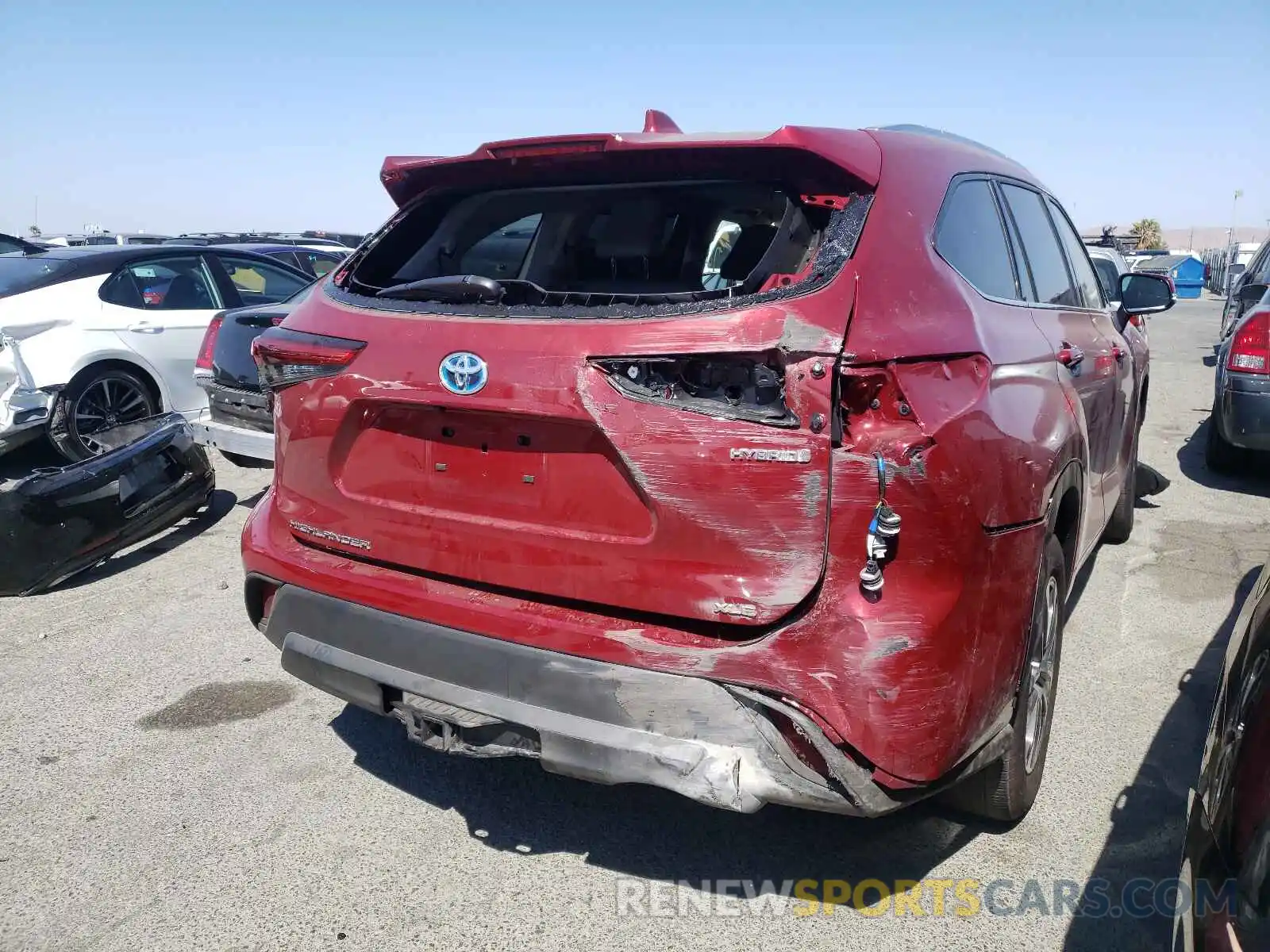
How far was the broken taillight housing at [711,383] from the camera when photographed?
2.08 metres

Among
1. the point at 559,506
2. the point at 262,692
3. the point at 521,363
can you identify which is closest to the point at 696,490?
the point at 559,506

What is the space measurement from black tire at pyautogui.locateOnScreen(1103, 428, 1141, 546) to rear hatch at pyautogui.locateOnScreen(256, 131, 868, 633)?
281 cm

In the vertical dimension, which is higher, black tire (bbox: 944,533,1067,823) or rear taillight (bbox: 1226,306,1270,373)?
black tire (bbox: 944,533,1067,823)

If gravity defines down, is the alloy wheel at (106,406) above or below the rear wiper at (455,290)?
below

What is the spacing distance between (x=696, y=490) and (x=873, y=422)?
1.32ft

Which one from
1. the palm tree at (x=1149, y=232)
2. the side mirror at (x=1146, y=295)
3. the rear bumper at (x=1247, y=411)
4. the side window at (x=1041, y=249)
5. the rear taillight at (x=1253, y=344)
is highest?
the side window at (x=1041, y=249)

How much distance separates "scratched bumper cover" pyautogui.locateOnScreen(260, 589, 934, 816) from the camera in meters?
2.12

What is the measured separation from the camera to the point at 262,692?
3.80 metres

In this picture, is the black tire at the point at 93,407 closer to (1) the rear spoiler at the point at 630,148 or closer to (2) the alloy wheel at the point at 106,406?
(2) the alloy wheel at the point at 106,406

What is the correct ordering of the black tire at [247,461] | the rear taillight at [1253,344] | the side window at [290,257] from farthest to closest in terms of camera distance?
the side window at [290,257], the rear taillight at [1253,344], the black tire at [247,461]

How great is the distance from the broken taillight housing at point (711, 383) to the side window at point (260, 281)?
6.93 m

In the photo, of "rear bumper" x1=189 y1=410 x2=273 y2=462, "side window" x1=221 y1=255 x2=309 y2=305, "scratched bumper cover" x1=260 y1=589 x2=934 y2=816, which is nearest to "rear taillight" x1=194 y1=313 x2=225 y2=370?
"rear bumper" x1=189 y1=410 x2=273 y2=462

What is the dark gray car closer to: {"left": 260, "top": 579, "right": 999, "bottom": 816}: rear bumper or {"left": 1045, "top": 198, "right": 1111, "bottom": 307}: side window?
{"left": 1045, "top": 198, "right": 1111, "bottom": 307}: side window

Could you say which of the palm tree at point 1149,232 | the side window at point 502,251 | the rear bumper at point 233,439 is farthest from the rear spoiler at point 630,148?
the palm tree at point 1149,232
